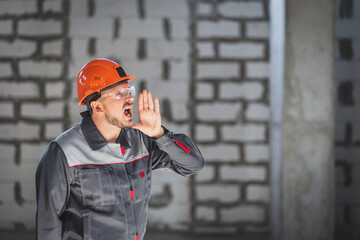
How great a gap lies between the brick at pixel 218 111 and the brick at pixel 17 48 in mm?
1882

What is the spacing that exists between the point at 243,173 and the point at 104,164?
2.23m

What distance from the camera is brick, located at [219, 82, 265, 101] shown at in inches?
132

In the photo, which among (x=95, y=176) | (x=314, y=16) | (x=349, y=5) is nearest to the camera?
(x=95, y=176)

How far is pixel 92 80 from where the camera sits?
60.4 inches

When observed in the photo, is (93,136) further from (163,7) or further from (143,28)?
(163,7)

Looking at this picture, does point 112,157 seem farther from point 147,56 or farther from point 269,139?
point 269,139

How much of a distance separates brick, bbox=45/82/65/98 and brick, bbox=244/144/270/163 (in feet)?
6.74

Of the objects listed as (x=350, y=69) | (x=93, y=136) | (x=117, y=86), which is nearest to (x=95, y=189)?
(x=93, y=136)

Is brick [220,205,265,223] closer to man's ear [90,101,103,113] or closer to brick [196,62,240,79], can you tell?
brick [196,62,240,79]

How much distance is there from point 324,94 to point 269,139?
2.67 feet

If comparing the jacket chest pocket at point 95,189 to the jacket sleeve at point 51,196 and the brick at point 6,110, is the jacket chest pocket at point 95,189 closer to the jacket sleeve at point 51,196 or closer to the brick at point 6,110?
the jacket sleeve at point 51,196

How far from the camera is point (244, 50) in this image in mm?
3354

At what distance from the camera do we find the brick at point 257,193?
11.0ft

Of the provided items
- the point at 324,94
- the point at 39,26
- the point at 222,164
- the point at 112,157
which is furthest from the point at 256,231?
the point at 39,26
